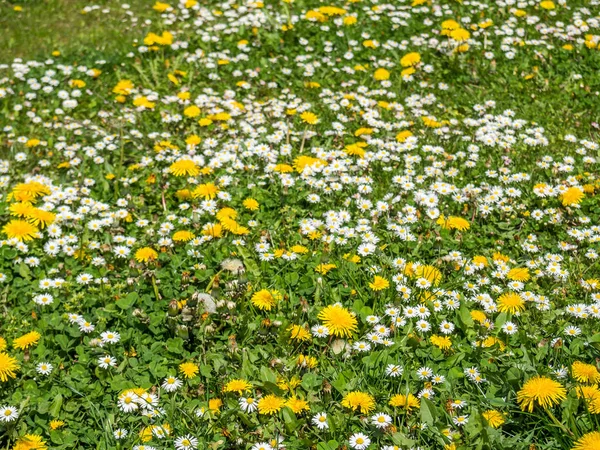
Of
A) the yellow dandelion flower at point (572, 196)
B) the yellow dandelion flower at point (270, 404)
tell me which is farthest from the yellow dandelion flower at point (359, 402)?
the yellow dandelion flower at point (572, 196)

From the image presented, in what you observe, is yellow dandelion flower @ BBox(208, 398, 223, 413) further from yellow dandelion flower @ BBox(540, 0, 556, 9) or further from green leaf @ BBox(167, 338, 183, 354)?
yellow dandelion flower @ BBox(540, 0, 556, 9)

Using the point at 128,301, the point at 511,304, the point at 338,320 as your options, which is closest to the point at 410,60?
the point at 511,304

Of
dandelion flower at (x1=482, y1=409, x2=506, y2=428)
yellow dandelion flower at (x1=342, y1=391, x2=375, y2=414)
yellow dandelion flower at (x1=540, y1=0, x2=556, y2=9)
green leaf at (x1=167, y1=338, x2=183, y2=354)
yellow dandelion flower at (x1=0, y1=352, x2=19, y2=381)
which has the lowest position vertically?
green leaf at (x1=167, y1=338, x2=183, y2=354)

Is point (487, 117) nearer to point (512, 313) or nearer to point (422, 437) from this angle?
point (512, 313)

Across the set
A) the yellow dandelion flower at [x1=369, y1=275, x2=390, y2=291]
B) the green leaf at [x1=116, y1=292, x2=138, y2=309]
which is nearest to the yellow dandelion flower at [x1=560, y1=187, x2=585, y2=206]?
the yellow dandelion flower at [x1=369, y1=275, x2=390, y2=291]

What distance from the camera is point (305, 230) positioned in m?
4.25

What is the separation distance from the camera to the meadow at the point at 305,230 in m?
3.04

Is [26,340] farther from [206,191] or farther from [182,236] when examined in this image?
[206,191]

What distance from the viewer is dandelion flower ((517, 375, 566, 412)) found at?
9.23 ft

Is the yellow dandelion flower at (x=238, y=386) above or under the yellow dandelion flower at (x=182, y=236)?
above

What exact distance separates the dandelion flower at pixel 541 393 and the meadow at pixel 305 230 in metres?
0.01

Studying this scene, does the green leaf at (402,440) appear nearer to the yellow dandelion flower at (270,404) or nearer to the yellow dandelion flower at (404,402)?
the yellow dandelion flower at (404,402)

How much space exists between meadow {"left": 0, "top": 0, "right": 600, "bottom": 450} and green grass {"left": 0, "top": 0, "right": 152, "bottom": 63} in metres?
0.06

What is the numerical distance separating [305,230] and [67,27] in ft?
16.4
